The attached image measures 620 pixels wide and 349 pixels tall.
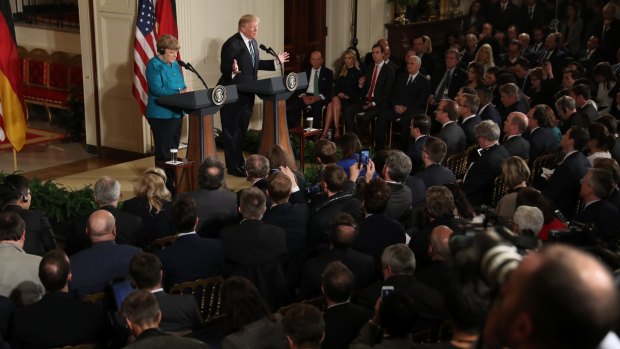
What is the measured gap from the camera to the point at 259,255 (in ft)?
16.8

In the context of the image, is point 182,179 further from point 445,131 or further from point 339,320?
point 339,320

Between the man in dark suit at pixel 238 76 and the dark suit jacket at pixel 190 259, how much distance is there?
166 inches

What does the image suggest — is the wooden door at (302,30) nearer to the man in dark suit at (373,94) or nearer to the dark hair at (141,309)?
the man in dark suit at (373,94)

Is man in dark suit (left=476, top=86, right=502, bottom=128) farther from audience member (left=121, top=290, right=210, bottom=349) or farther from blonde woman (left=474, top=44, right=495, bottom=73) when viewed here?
audience member (left=121, top=290, right=210, bottom=349)

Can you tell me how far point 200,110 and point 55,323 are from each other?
4034mm

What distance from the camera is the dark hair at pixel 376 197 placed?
5.44m

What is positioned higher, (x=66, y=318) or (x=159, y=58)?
(x=159, y=58)

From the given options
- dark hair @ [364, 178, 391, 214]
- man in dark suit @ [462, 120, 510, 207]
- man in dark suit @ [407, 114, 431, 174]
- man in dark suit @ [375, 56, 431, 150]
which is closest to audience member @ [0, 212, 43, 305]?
dark hair @ [364, 178, 391, 214]

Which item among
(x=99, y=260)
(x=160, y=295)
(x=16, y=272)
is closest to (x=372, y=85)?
(x=99, y=260)

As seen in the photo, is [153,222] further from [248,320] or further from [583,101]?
[583,101]

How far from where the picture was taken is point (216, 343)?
449 centimetres

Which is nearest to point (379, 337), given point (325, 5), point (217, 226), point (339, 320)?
point (339, 320)

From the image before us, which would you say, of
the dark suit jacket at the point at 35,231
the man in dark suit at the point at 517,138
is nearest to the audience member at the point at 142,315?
the dark suit jacket at the point at 35,231

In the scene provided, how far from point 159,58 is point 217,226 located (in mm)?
2939
